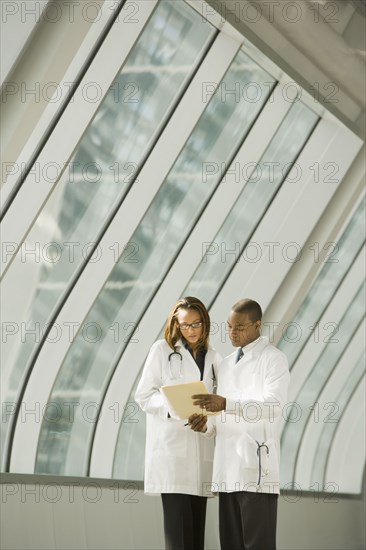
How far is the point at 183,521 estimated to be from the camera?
17.0ft

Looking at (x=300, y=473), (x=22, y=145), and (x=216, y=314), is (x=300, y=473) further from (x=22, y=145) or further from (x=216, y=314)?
(x=22, y=145)

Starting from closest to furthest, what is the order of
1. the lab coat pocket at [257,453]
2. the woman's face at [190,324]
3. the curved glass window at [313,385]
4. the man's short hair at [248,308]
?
the lab coat pocket at [257,453], the man's short hair at [248,308], the woman's face at [190,324], the curved glass window at [313,385]

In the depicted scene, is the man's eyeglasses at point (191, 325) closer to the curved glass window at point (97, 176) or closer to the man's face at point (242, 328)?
the man's face at point (242, 328)

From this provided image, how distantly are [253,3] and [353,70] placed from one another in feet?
5.59

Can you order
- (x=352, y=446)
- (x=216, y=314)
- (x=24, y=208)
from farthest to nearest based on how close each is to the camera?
(x=352, y=446) < (x=216, y=314) < (x=24, y=208)

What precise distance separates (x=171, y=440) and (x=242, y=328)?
75 centimetres

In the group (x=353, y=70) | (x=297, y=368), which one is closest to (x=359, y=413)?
(x=297, y=368)

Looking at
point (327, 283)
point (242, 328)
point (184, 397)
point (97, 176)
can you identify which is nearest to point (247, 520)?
point (184, 397)

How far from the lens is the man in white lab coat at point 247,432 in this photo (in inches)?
201

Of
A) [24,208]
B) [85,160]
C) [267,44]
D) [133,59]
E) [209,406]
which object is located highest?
[267,44]

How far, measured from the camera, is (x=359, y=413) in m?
15.0

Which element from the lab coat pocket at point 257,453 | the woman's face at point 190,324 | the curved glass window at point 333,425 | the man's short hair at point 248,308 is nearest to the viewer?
the lab coat pocket at point 257,453

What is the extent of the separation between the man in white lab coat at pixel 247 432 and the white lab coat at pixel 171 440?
12 cm

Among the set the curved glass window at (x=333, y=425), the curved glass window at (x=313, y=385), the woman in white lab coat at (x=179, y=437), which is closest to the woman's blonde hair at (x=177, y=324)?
the woman in white lab coat at (x=179, y=437)
